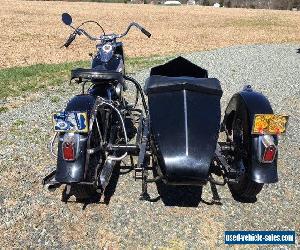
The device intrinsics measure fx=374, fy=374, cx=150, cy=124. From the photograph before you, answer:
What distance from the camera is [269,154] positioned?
4.59 meters

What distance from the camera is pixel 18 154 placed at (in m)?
6.39

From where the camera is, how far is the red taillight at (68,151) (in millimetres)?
4438

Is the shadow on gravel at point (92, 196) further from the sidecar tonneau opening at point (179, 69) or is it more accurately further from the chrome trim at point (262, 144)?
the chrome trim at point (262, 144)

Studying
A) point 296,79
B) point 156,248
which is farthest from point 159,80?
point 296,79

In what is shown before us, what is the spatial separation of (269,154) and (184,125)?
115cm

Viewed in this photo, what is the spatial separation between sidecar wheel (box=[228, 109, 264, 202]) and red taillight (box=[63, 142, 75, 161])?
2220 mm

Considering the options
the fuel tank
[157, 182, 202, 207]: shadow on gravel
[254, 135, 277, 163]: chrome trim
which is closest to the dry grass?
[157, 182, 202, 207]: shadow on gravel

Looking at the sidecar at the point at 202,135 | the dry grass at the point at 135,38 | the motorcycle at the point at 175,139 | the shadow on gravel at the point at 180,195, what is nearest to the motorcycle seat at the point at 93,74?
the motorcycle at the point at 175,139

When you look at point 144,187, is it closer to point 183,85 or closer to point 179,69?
point 183,85

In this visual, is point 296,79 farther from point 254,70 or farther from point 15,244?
point 15,244

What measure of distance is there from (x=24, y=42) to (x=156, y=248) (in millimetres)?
19302

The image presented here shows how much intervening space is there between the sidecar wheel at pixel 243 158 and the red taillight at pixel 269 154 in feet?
0.80

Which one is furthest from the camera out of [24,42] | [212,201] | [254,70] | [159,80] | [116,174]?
[24,42]

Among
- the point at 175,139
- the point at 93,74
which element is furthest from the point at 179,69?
the point at 175,139
